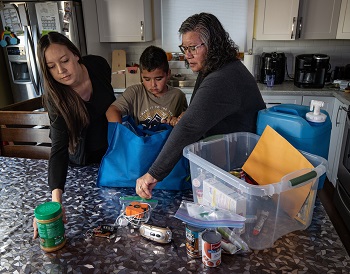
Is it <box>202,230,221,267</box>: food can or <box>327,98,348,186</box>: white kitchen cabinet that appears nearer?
<box>202,230,221,267</box>: food can

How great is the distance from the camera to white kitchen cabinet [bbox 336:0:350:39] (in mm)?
2850

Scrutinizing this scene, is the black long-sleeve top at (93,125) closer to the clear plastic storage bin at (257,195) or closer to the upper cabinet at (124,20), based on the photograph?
the clear plastic storage bin at (257,195)

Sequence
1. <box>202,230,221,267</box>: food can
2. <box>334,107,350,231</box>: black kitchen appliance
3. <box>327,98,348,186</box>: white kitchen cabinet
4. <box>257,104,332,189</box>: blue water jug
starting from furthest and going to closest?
<box>327,98,348,186</box>: white kitchen cabinet < <box>334,107,350,231</box>: black kitchen appliance < <box>257,104,332,189</box>: blue water jug < <box>202,230,221,267</box>: food can

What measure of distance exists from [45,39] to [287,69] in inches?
113

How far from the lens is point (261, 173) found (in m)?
1.06

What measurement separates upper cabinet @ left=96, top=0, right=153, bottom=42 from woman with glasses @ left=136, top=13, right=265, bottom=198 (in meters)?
2.30

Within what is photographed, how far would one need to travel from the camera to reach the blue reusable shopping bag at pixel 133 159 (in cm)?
114

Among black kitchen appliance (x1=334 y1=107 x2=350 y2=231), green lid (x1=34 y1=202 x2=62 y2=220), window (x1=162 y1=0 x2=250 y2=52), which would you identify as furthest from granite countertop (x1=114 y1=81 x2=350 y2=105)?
green lid (x1=34 y1=202 x2=62 y2=220)

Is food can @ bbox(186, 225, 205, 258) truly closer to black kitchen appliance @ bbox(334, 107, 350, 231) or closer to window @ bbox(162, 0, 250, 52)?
black kitchen appliance @ bbox(334, 107, 350, 231)

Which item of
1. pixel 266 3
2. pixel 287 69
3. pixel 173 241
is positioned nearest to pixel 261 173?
pixel 173 241

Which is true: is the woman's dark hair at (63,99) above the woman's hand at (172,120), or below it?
above

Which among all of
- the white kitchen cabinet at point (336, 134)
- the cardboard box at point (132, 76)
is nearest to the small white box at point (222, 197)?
the white kitchen cabinet at point (336, 134)

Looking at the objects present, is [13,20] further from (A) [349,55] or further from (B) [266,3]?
(A) [349,55]

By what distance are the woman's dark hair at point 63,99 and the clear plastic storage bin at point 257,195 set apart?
0.58m
